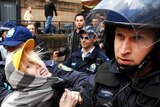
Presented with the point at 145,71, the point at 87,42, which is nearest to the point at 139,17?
the point at 145,71

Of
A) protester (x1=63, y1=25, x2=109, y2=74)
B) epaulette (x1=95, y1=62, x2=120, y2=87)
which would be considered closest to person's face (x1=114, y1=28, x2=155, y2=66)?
epaulette (x1=95, y1=62, x2=120, y2=87)

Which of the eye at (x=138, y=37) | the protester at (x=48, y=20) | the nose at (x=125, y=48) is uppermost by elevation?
the eye at (x=138, y=37)

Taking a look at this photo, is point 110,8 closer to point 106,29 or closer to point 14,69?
point 106,29

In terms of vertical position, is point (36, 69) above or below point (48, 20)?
above

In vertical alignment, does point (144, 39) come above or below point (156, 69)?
above

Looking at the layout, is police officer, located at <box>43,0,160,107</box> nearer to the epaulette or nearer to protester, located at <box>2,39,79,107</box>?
the epaulette

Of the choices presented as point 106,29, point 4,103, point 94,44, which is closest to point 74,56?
point 94,44

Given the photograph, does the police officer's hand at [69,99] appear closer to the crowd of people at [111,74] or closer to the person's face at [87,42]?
the crowd of people at [111,74]

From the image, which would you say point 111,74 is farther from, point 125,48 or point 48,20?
point 48,20

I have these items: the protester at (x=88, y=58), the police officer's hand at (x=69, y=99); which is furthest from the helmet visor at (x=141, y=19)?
the protester at (x=88, y=58)

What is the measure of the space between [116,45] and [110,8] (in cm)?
20

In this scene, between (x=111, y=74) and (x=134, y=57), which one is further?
(x=111, y=74)

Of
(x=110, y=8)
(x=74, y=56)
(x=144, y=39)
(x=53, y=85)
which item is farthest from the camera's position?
(x=74, y=56)

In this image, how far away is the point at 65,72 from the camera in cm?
245
